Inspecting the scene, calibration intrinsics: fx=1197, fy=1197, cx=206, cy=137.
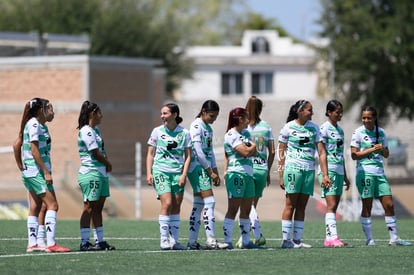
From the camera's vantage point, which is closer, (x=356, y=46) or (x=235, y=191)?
(x=235, y=191)

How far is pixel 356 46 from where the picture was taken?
5559cm

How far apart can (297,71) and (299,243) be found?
68.9 m

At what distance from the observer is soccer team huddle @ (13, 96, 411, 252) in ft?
52.3

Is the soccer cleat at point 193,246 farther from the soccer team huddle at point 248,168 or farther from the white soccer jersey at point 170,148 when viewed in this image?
the white soccer jersey at point 170,148

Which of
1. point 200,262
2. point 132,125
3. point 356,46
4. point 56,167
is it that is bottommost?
point 200,262

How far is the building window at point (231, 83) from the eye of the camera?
8581cm

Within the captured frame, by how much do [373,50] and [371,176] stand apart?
3845cm

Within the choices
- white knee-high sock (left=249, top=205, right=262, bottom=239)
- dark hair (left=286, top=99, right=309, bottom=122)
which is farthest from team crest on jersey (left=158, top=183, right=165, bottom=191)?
dark hair (left=286, top=99, right=309, bottom=122)

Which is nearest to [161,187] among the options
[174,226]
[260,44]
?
[174,226]

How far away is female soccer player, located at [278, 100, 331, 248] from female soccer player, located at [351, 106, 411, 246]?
2.28ft

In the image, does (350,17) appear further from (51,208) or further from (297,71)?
(51,208)

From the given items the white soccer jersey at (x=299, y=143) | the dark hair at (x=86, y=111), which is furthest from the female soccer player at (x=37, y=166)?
the white soccer jersey at (x=299, y=143)

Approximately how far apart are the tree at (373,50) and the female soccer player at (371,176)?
124 feet

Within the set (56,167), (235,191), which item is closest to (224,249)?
(235,191)
